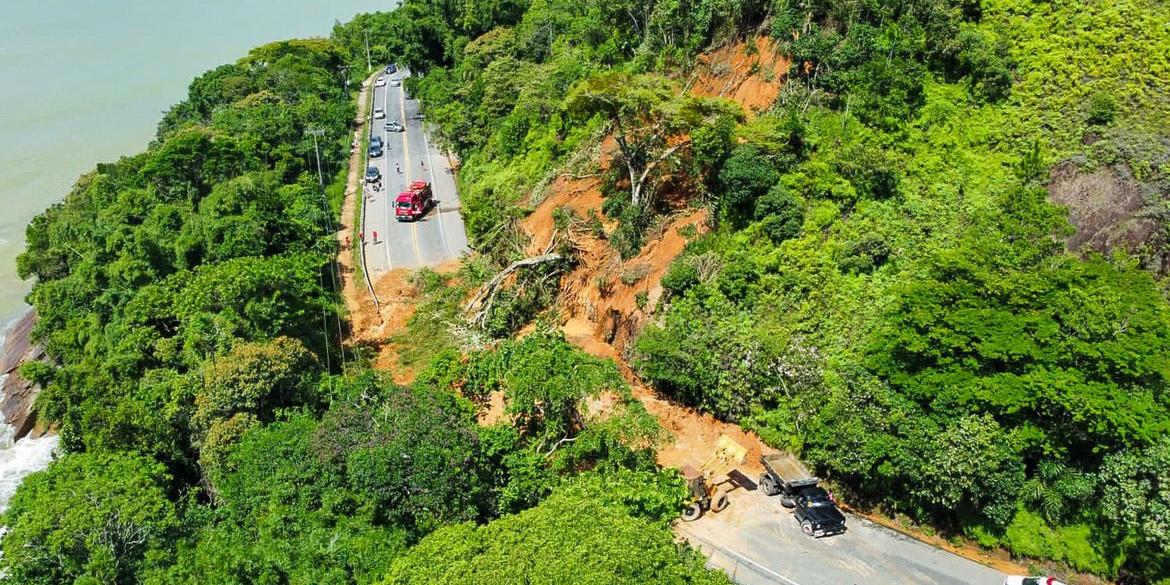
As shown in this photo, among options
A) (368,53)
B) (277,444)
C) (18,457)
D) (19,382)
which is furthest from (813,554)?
(368,53)

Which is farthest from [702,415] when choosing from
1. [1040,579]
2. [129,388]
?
[129,388]

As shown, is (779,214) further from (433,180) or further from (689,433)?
(433,180)

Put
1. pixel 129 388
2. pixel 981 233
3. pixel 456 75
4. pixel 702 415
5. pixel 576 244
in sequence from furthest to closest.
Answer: pixel 456 75, pixel 576 244, pixel 129 388, pixel 702 415, pixel 981 233

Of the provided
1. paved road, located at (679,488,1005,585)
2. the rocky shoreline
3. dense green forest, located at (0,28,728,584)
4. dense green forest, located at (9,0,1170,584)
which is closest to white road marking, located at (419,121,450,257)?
dense green forest, located at (9,0,1170,584)

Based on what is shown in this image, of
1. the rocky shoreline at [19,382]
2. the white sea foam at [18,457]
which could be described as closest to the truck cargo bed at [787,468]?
the white sea foam at [18,457]

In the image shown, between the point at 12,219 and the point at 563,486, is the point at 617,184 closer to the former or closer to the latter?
the point at 563,486
